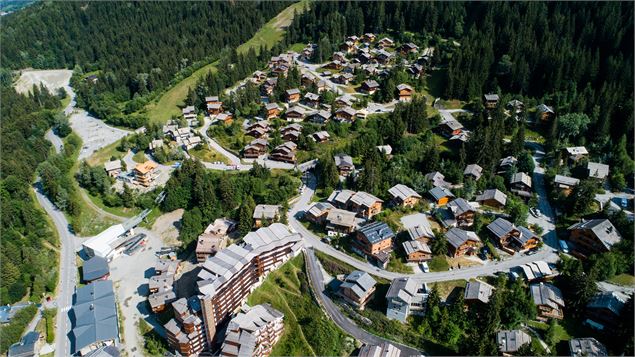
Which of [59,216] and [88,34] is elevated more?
[88,34]

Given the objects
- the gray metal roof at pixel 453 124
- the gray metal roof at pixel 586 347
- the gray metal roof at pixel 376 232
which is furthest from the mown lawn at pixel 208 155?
the gray metal roof at pixel 586 347

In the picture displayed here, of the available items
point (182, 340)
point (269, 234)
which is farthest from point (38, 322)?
point (269, 234)

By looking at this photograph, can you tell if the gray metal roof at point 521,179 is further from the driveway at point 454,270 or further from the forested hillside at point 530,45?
the forested hillside at point 530,45

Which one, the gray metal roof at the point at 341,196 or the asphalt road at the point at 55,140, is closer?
the gray metal roof at the point at 341,196

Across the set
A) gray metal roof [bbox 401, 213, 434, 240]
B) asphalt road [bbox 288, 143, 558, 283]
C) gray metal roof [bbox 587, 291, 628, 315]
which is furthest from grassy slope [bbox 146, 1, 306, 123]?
gray metal roof [bbox 587, 291, 628, 315]

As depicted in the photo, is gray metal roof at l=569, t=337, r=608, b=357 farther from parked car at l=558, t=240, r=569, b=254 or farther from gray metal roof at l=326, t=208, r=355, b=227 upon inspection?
gray metal roof at l=326, t=208, r=355, b=227

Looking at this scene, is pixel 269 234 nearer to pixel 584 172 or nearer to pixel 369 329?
pixel 369 329
